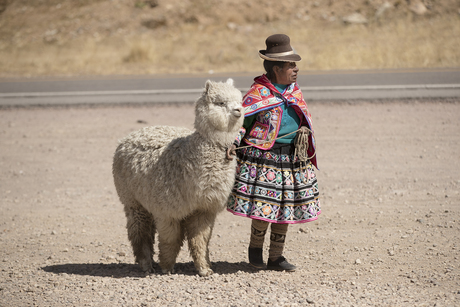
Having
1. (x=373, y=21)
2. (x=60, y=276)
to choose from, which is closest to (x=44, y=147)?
(x=60, y=276)

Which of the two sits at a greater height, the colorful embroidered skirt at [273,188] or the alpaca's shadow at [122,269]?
the colorful embroidered skirt at [273,188]

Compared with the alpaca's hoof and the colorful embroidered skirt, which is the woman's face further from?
the alpaca's hoof

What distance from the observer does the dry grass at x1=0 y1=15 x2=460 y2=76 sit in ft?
53.5

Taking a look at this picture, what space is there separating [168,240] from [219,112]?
1.28 meters

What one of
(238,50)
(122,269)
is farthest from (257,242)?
(238,50)

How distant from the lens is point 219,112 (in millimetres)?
3770

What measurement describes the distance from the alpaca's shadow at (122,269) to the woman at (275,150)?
2.71 ft

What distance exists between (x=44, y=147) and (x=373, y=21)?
15.5 meters

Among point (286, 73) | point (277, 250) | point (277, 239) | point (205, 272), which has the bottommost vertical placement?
point (205, 272)

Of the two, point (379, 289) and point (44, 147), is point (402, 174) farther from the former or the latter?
point (44, 147)

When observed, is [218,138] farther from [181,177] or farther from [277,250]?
[277,250]

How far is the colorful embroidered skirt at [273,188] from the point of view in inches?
160

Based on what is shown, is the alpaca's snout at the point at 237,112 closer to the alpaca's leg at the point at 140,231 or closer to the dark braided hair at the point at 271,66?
the dark braided hair at the point at 271,66

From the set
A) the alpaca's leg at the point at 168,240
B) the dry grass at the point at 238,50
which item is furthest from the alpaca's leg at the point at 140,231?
the dry grass at the point at 238,50
